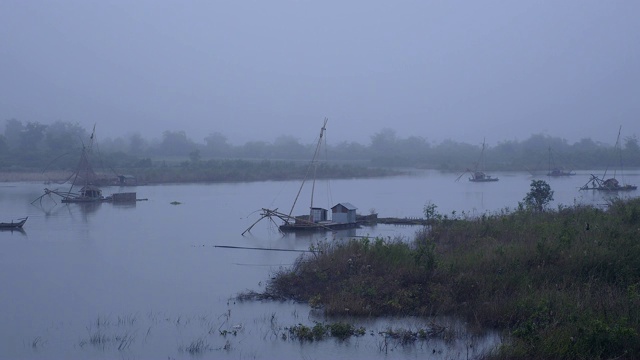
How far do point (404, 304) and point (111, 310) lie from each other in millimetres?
3263

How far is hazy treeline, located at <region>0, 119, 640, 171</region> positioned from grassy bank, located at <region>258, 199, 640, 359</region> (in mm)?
28155

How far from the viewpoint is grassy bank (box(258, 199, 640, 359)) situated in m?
4.98

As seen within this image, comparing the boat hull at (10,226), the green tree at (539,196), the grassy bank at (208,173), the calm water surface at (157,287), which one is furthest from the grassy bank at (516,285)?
the grassy bank at (208,173)

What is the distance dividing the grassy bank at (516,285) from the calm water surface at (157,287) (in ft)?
1.06

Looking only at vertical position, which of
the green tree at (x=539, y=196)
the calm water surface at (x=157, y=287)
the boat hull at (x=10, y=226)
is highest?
the green tree at (x=539, y=196)

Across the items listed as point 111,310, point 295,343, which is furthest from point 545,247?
point 111,310

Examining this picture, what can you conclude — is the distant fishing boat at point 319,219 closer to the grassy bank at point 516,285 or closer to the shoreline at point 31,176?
the grassy bank at point 516,285

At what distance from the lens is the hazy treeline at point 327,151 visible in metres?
39.6

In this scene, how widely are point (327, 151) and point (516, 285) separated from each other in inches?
1346

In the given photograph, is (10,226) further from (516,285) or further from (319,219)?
(516,285)

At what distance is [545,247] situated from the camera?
24.5 ft

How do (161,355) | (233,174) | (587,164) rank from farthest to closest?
(587,164) < (233,174) < (161,355)

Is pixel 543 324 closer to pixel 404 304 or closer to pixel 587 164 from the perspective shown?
pixel 404 304

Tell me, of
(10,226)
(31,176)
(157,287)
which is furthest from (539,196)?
(31,176)
